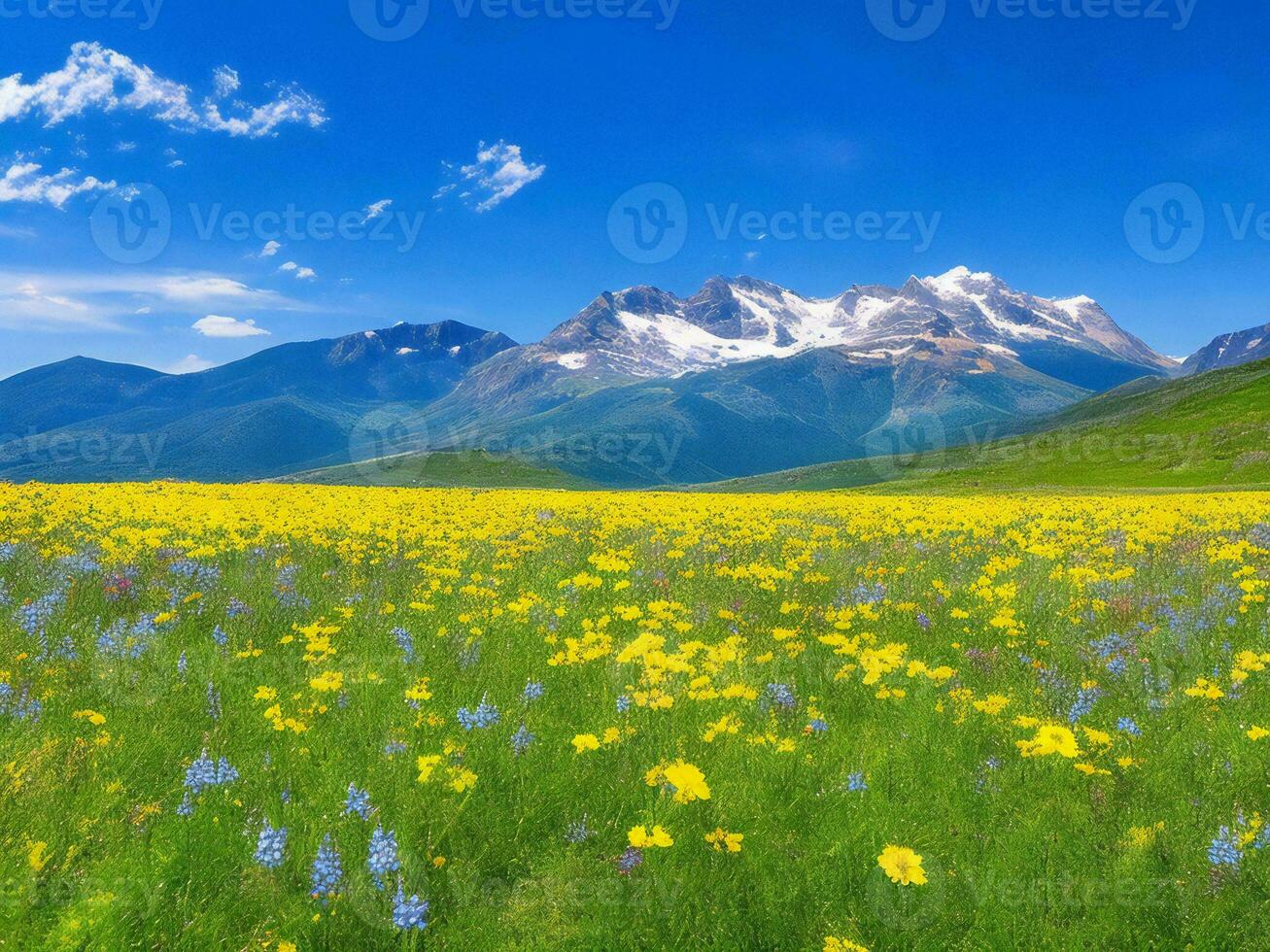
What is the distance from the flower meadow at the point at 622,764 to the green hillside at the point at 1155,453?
67772mm

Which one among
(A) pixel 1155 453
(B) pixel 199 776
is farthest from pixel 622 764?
(A) pixel 1155 453

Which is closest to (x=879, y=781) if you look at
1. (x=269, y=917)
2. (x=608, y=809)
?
(x=608, y=809)

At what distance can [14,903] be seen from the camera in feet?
10.9

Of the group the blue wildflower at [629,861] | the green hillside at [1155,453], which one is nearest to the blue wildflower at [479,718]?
the blue wildflower at [629,861]

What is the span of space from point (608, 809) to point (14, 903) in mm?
3110

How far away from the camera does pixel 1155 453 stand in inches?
3706

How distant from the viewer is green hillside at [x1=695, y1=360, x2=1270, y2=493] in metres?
75.7

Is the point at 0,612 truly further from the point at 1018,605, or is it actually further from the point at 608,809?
the point at 1018,605

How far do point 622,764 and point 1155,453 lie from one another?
114850 mm

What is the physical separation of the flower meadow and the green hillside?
222 ft

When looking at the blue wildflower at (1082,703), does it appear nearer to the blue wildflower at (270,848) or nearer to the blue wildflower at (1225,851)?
the blue wildflower at (1225,851)

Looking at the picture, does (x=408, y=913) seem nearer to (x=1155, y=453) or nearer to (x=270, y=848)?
(x=270, y=848)

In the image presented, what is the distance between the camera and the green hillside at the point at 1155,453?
2980 inches

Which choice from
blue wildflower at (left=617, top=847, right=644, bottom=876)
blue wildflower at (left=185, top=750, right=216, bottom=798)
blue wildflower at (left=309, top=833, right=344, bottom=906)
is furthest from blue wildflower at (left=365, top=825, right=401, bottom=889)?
blue wildflower at (left=185, top=750, right=216, bottom=798)
